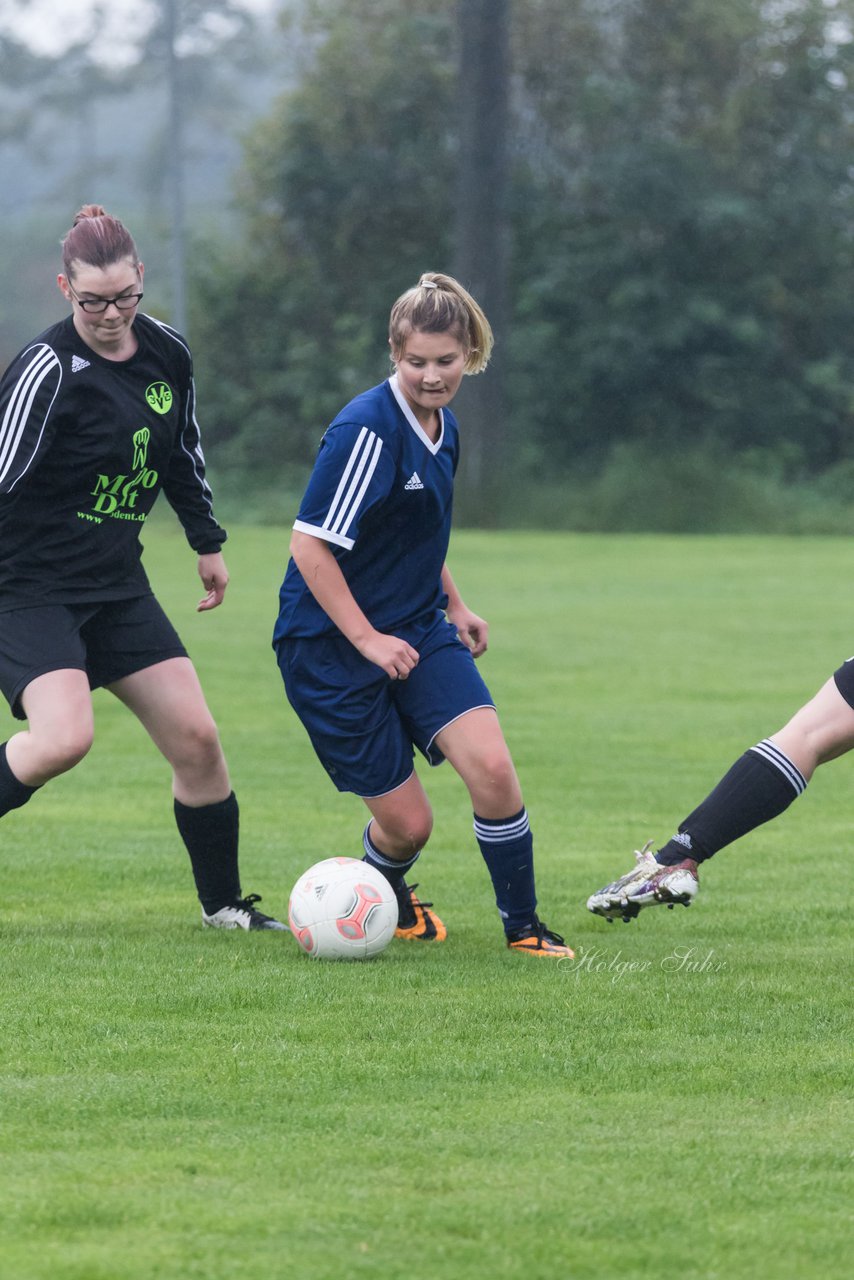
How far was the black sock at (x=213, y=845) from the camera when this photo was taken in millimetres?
Result: 5551

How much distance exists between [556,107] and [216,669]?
24.9 meters

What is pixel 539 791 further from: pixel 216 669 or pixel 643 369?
pixel 643 369

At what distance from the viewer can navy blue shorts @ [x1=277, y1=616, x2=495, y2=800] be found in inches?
200

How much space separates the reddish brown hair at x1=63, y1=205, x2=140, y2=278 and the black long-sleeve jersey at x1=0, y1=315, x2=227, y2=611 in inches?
10.3

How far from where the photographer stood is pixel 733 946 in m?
5.38

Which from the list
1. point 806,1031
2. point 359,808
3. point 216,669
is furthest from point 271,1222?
point 216,669

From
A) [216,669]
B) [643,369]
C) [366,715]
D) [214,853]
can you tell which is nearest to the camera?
[366,715]

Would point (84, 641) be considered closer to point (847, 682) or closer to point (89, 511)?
point (89, 511)

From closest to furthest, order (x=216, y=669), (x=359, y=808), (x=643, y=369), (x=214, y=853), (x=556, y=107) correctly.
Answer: (x=214, y=853) → (x=359, y=808) → (x=216, y=669) → (x=643, y=369) → (x=556, y=107)

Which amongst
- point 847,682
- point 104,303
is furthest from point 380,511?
point 847,682

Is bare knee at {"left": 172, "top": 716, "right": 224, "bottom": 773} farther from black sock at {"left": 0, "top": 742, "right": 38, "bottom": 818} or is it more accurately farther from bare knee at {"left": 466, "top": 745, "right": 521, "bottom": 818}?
bare knee at {"left": 466, "top": 745, "right": 521, "bottom": 818}

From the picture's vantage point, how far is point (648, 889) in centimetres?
467

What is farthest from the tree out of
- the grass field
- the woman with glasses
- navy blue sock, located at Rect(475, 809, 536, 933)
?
navy blue sock, located at Rect(475, 809, 536, 933)

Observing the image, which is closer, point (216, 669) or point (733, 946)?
point (733, 946)
